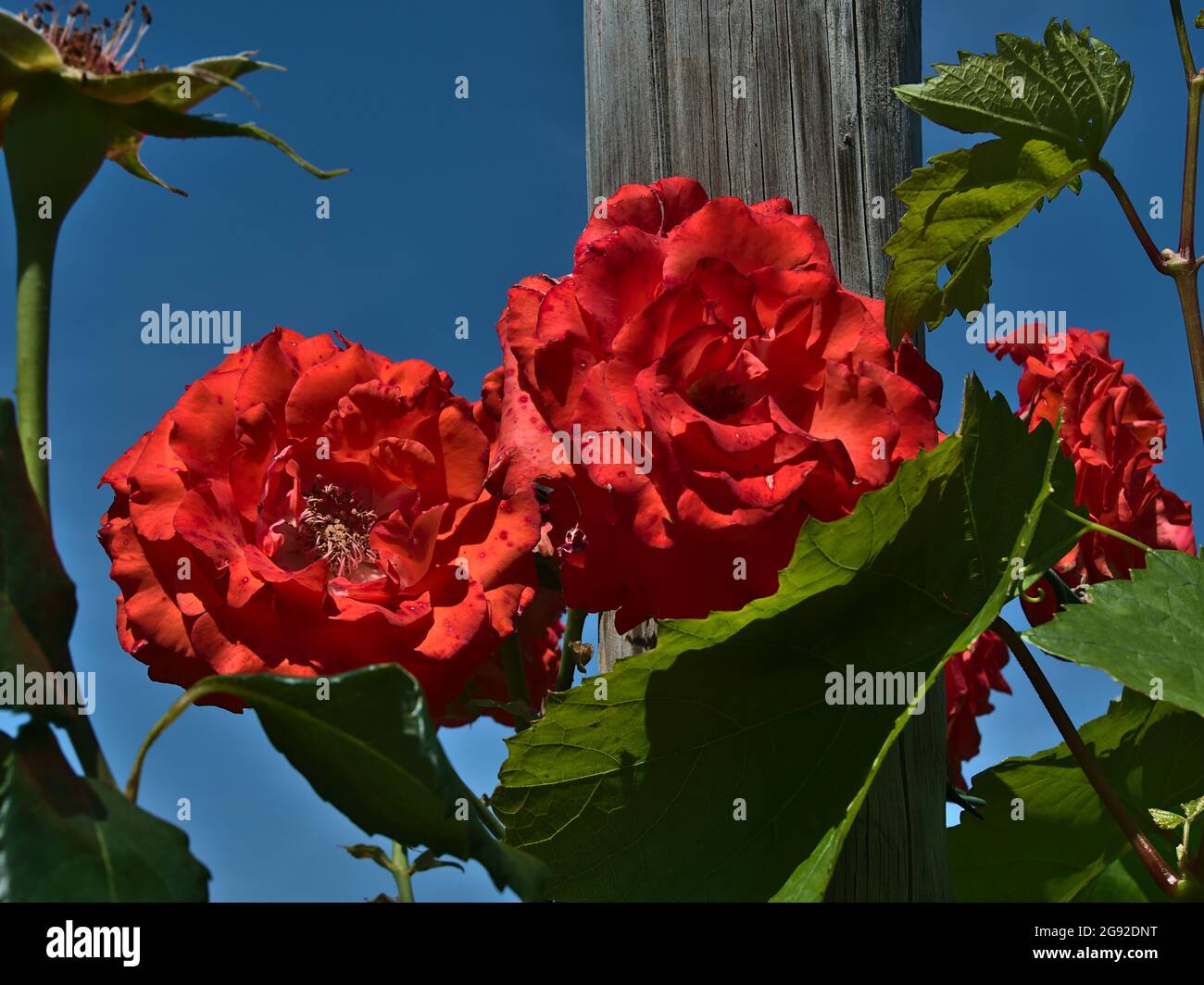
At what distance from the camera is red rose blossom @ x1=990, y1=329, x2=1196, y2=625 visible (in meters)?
1.31

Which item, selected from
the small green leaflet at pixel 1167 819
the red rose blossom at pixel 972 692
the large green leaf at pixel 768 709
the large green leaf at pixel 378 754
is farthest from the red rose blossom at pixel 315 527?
the red rose blossom at pixel 972 692

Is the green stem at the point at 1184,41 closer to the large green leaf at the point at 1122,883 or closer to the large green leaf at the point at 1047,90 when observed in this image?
the large green leaf at the point at 1047,90

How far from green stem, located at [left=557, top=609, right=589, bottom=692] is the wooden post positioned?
106 mm

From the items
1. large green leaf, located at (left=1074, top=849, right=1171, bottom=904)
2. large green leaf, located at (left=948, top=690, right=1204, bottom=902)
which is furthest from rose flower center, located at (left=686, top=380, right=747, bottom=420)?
large green leaf, located at (left=1074, top=849, right=1171, bottom=904)

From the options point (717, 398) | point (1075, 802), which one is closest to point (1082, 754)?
point (1075, 802)

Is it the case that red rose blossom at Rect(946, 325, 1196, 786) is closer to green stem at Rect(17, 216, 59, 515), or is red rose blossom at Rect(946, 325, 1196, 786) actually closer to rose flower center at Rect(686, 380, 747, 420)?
rose flower center at Rect(686, 380, 747, 420)

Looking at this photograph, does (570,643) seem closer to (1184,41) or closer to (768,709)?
(768,709)

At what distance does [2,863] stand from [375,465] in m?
0.49

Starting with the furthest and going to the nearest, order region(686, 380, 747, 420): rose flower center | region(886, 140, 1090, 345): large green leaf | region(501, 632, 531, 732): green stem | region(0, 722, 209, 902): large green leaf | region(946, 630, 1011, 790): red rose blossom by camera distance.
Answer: region(946, 630, 1011, 790): red rose blossom
region(886, 140, 1090, 345): large green leaf
region(501, 632, 531, 732): green stem
region(686, 380, 747, 420): rose flower center
region(0, 722, 209, 902): large green leaf

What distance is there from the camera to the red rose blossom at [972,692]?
1.76m

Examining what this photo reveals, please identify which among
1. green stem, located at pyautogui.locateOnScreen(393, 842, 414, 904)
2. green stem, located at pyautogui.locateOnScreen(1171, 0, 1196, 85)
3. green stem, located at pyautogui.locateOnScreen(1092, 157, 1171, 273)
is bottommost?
green stem, located at pyautogui.locateOnScreen(393, 842, 414, 904)

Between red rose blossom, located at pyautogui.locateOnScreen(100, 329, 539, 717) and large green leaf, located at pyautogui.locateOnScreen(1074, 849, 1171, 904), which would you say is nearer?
red rose blossom, located at pyautogui.locateOnScreen(100, 329, 539, 717)

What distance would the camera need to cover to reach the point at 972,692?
70.8 inches

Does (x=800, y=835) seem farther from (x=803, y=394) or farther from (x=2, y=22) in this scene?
(x=2, y=22)
